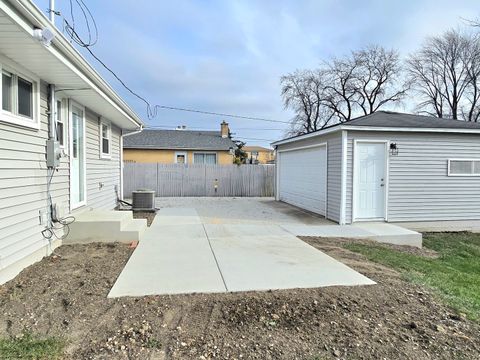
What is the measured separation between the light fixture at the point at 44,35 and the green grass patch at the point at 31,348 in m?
2.98

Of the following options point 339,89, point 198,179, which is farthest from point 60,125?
point 339,89

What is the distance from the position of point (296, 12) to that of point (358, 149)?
4289 mm

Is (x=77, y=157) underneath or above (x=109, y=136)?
underneath

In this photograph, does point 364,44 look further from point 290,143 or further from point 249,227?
point 249,227

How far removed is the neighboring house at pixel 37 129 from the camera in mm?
4145

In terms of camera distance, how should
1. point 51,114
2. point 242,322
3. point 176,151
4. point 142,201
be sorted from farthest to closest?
point 176,151 → point 142,201 → point 51,114 → point 242,322

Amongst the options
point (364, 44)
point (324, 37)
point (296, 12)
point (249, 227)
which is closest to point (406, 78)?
point (364, 44)

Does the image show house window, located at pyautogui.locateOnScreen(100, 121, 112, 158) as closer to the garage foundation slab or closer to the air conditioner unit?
the air conditioner unit

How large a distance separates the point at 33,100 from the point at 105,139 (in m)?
5.08

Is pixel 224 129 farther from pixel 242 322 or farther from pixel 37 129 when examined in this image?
pixel 242 322

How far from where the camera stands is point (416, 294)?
13.4ft

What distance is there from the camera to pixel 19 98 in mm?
4762

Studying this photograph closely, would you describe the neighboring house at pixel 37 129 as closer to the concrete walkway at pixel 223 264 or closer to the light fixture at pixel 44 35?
the light fixture at pixel 44 35

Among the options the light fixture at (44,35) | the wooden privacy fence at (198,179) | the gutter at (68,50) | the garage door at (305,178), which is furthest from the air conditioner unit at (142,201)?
the light fixture at (44,35)
